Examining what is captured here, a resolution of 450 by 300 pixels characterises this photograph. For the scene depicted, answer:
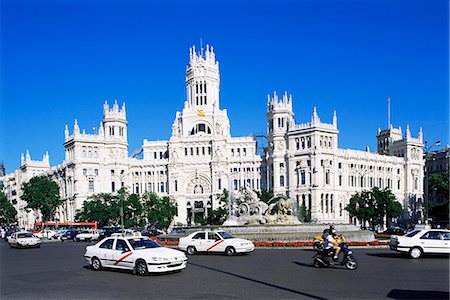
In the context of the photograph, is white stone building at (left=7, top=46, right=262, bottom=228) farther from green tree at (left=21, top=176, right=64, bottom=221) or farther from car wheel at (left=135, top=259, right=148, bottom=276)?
car wheel at (left=135, top=259, right=148, bottom=276)

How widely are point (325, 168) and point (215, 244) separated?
248 feet

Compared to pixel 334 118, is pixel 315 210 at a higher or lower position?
lower

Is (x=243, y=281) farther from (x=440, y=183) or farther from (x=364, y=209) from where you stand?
(x=440, y=183)

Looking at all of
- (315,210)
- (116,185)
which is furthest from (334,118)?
(116,185)

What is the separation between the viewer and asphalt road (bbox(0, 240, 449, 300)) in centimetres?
1628

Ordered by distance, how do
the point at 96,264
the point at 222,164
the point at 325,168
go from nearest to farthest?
1. the point at 96,264
2. the point at 325,168
3. the point at 222,164

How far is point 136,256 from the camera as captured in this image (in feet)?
68.5

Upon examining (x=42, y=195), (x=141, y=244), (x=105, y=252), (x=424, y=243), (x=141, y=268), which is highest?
(x=141, y=244)

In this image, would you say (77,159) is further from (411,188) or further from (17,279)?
(17,279)

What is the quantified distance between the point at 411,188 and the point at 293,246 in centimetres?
9096

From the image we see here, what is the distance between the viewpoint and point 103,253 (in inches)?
885

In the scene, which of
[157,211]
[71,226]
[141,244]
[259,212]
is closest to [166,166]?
[157,211]

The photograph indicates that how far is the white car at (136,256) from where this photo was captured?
20438 millimetres

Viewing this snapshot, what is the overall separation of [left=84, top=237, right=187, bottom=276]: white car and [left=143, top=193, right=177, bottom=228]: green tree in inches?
2838
